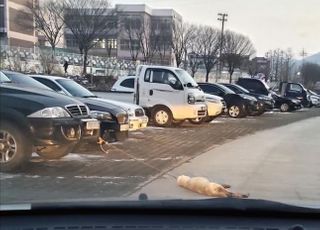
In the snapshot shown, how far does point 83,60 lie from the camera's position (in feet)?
163

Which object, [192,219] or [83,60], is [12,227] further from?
[83,60]

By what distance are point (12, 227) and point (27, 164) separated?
639 centimetres

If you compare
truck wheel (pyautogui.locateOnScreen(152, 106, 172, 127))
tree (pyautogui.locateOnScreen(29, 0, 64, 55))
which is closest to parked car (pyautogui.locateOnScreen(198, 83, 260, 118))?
truck wheel (pyautogui.locateOnScreen(152, 106, 172, 127))

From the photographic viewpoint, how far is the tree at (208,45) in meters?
65.6

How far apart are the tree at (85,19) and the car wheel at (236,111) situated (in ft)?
95.3

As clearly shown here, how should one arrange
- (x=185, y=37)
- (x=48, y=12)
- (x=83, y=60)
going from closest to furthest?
1. (x=83, y=60)
2. (x=48, y=12)
3. (x=185, y=37)

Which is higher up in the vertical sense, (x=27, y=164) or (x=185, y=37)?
(x=185, y=37)

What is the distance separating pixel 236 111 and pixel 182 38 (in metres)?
40.9

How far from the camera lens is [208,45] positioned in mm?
66062

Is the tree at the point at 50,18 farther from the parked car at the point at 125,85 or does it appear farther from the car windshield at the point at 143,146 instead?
the parked car at the point at 125,85

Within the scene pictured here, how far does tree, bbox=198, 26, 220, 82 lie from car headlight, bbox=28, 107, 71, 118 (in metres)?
56.8

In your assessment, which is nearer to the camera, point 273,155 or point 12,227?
point 12,227

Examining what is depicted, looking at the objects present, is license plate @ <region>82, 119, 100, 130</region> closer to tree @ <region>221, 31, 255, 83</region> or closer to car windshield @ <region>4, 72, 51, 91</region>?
car windshield @ <region>4, 72, 51, 91</region>

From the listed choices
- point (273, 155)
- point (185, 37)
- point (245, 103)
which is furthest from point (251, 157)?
point (185, 37)
